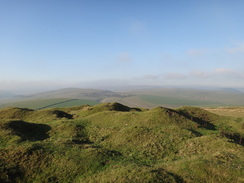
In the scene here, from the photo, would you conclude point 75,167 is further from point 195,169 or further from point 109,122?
point 109,122

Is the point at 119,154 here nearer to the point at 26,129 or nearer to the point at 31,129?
the point at 31,129

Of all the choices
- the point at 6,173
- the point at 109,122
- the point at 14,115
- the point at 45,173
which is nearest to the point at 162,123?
the point at 109,122

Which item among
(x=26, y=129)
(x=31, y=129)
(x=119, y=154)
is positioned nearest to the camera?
(x=119, y=154)

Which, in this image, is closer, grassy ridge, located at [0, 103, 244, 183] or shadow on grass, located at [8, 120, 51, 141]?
grassy ridge, located at [0, 103, 244, 183]

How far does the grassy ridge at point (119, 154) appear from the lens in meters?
14.1

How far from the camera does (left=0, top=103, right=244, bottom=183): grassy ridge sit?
554 inches

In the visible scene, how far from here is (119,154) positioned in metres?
20.4

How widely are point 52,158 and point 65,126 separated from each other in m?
14.4

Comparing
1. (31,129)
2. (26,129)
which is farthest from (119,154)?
(26,129)

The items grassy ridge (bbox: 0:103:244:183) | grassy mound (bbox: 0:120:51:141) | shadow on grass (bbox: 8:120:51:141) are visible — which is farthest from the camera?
shadow on grass (bbox: 8:120:51:141)

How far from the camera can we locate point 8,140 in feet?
75.3

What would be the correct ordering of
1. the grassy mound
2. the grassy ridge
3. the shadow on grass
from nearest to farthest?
1. the grassy ridge
2. the grassy mound
3. the shadow on grass

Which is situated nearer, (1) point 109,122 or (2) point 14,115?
(1) point 109,122

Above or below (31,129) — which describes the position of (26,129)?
above
